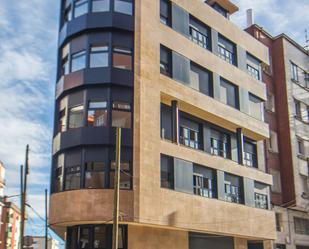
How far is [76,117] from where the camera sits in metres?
24.4

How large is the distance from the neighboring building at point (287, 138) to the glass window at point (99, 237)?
16.3 metres

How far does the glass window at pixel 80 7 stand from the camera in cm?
2569

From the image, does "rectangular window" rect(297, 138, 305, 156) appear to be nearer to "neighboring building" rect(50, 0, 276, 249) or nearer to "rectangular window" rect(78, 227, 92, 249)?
"neighboring building" rect(50, 0, 276, 249)

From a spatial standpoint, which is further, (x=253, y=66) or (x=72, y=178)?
(x=253, y=66)

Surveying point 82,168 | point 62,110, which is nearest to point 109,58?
point 62,110

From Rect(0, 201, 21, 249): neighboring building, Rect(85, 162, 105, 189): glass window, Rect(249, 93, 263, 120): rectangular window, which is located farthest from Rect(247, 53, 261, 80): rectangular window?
Rect(0, 201, 21, 249): neighboring building

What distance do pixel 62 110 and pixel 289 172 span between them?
19.4 metres

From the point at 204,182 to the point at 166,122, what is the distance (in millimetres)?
4395

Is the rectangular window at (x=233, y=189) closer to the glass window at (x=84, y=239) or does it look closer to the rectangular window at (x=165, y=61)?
the rectangular window at (x=165, y=61)

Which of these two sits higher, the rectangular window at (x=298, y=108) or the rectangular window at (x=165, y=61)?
the rectangular window at (x=298, y=108)

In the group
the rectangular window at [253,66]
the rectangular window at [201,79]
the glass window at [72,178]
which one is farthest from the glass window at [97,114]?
the rectangular window at [253,66]

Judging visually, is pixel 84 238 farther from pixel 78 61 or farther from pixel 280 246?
pixel 280 246

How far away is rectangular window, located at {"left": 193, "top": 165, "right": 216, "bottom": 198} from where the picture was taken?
2716 centimetres

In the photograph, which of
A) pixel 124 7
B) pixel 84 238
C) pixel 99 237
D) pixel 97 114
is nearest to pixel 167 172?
pixel 97 114
